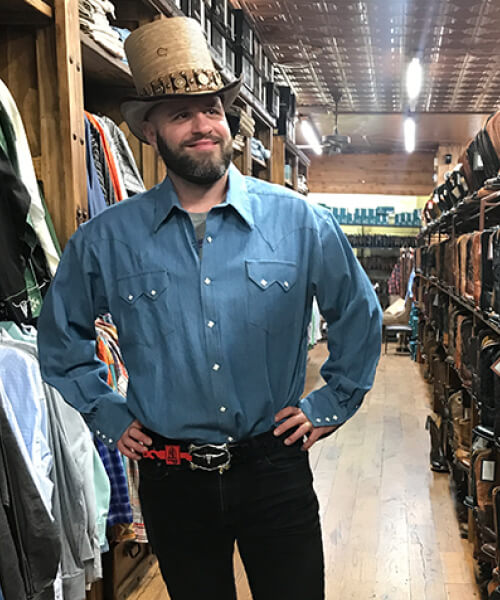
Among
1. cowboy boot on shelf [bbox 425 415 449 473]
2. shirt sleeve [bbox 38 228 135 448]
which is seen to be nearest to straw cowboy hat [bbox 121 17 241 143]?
shirt sleeve [bbox 38 228 135 448]

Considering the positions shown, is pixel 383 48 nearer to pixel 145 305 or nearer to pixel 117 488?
pixel 117 488

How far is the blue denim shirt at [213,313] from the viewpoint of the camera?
1573 mm

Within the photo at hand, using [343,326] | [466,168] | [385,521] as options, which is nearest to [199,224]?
[343,326]

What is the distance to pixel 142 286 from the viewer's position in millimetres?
1607

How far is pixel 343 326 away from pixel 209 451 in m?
0.45

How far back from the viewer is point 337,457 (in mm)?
5156

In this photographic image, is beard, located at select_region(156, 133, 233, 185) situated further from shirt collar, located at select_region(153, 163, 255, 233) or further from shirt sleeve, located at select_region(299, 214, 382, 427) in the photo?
shirt sleeve, located at select_region(299, 214, 382, 427)

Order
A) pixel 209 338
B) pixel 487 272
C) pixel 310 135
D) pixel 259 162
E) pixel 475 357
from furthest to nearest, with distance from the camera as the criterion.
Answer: pixel 310 135 < pixel 259 162 < pixel 475 357 < pixel 487 272 < pixel 209 338

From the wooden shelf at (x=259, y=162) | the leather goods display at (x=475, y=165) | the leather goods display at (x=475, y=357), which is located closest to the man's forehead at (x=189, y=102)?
the leather goods display at (x=475, y=357)

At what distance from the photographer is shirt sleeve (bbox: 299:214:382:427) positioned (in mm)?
1633

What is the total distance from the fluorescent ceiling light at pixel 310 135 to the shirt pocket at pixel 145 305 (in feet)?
31.5

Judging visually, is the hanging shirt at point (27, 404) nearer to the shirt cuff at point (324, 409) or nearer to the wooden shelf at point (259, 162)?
the shirt cuff at point (324, 409)

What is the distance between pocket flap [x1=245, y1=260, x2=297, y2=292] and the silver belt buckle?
40cm

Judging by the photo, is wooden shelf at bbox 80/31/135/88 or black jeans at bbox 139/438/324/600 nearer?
black jeans at bbox 139/438/324/600
